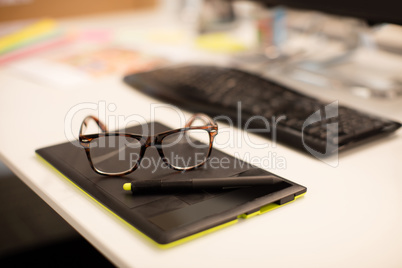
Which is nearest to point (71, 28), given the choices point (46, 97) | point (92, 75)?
point (92, 75)

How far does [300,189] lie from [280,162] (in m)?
0.10

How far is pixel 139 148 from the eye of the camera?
26.4 inches

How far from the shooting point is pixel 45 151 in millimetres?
670

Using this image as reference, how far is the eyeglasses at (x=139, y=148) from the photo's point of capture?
61cm

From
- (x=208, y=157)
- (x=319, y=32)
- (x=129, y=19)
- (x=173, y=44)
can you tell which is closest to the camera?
(x=208, y=157)

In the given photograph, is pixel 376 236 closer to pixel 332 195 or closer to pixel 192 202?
pixel 332 195

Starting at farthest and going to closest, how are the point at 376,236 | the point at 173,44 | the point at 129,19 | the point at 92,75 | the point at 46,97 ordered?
the point at 129,19, the point at 173,44, the point at 92,75, the point at 46,97, the point at 376,236

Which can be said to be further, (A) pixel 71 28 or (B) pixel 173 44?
(A) pixel 71 28

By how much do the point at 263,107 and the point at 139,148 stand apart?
0.25m

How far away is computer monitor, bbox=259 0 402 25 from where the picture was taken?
874mm

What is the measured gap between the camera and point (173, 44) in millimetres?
1372

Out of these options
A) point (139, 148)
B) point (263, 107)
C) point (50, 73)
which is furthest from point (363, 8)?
point (50, 73)

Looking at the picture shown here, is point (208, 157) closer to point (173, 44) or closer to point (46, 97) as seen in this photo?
point (46, 97)

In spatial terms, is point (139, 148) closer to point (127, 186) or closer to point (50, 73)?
point (127, 186)
